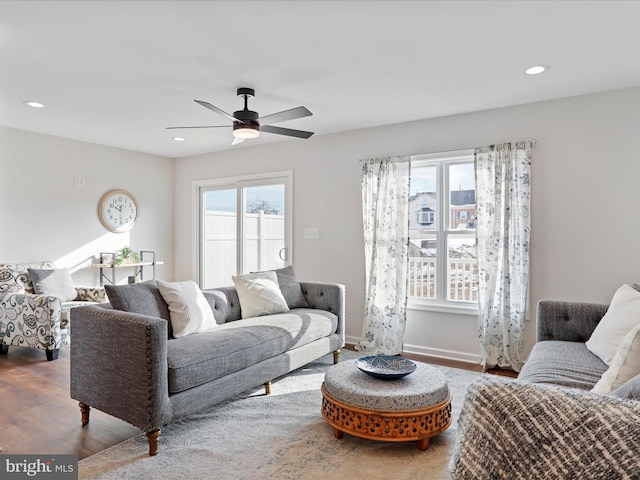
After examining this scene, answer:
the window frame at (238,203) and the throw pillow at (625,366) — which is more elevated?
the window frame at (238,203)

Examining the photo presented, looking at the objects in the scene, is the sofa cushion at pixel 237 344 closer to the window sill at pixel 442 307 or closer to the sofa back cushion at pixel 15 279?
the window sill at pixel 442 307

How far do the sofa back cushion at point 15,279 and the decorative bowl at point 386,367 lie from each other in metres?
3.72

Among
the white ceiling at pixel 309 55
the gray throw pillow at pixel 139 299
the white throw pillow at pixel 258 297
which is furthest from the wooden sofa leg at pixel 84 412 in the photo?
the white ceiling at pixel 309 55

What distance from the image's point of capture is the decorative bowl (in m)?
2.40

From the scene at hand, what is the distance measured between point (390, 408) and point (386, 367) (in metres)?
0.35

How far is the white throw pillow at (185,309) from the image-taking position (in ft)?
9.25

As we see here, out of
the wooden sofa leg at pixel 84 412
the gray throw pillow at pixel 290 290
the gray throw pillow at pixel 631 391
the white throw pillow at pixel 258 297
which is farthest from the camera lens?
the gray throw pillow at pixel 290 290

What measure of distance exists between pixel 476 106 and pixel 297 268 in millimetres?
2698

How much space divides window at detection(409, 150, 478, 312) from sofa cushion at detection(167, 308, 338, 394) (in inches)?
48.9

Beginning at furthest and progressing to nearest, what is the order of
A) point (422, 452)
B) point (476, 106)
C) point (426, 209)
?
point (426, 209)
point (476, 106)
point (422, 452)

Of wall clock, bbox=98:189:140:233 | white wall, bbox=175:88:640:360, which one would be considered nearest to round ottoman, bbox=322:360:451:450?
white wall, bbox=175:88:640:360

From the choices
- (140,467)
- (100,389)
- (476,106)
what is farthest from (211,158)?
(140,467)

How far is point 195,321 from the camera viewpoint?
9.52ft

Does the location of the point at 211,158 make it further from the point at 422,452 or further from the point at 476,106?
the point at 422,452
